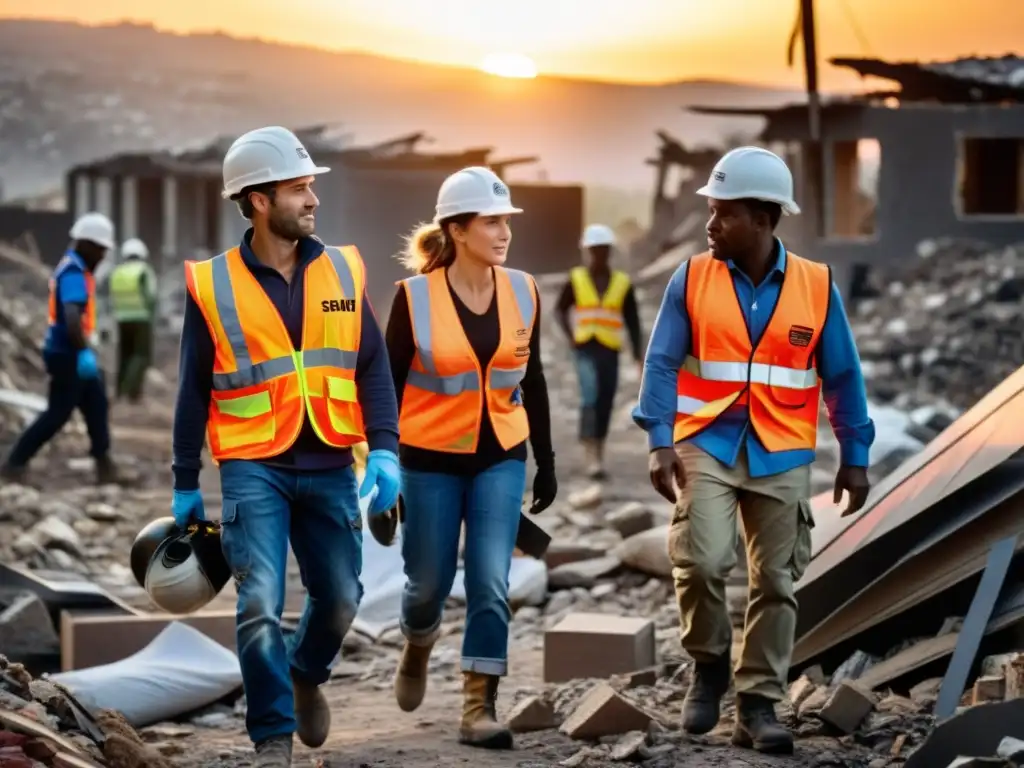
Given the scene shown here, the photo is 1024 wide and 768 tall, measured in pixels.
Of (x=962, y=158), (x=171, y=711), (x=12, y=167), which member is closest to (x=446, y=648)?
(x=171, y=711)

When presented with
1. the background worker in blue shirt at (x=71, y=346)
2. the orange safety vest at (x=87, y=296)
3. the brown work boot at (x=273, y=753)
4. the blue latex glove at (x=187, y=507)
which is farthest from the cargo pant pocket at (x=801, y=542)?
the orange safety vest at (x=87, y=296)

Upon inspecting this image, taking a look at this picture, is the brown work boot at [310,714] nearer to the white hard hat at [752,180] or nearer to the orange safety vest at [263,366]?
the orange safety vest at [263,366]

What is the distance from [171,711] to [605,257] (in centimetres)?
766

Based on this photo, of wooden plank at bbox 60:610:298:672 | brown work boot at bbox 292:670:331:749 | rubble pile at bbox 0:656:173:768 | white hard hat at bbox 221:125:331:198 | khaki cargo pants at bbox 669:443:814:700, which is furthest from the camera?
wooden plank at bbox 60:610:298:672

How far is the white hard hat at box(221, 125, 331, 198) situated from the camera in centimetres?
516

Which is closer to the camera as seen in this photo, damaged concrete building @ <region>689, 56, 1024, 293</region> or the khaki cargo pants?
the khaki cargo pants

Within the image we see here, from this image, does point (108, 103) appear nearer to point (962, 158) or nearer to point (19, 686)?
point (962, 158)

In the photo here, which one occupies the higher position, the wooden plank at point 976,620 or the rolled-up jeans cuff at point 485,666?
the wooden plank at point 976,620

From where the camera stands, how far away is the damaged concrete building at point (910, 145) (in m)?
28.2

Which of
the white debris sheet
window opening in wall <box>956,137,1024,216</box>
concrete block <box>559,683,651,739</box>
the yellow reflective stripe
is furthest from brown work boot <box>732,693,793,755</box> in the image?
window opening in wall <box>956,137,1024,216</box>

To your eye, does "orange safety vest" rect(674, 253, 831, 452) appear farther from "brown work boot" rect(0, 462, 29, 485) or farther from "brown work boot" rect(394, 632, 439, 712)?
"brown work boot" rect(0, 462, 29, 485)

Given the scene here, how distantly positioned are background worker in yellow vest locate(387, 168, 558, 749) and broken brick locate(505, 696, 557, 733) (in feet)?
0.83

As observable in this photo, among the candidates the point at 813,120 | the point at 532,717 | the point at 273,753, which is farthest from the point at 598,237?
the point at 813,120

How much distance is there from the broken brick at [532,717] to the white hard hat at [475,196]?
1659 millimetres
